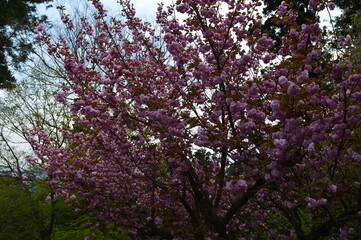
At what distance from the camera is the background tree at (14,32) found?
13.2m

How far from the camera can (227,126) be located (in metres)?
4.64

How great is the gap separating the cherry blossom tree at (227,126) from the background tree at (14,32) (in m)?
8.64

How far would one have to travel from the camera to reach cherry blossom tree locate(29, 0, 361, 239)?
301 cm

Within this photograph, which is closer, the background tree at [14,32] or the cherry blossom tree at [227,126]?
the cherry blossom tree at [227,126]

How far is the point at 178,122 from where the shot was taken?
14.6 ft

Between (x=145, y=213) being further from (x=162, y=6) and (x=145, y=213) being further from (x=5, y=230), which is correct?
(x=5, y=230)

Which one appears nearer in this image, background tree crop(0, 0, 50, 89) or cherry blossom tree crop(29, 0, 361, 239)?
cherry blossom tree crop(29, 0, 361, 239)

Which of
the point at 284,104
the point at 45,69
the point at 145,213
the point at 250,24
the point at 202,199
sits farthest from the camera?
the point at 45,69

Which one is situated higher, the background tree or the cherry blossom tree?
the background tree

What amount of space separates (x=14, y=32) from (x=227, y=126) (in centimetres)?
1284

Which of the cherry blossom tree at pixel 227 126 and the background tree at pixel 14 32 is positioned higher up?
the background tree at pixel 14 32

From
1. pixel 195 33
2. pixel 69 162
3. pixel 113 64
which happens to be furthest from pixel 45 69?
pixel 195 33

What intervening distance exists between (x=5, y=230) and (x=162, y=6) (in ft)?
32.9

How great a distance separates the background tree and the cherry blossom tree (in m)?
8.64
